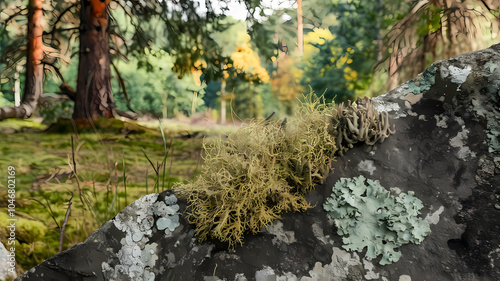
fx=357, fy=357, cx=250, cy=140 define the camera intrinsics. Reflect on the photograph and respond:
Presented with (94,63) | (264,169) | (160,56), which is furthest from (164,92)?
(264,169)

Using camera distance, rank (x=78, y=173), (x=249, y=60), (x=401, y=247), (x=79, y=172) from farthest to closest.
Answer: (x=249, y=60), (x=79, y=172), (x=78, y=173), (x=401, y=247)

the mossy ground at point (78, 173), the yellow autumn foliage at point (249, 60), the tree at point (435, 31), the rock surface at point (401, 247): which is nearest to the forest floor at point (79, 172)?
the mossy ground at point (78, 173)

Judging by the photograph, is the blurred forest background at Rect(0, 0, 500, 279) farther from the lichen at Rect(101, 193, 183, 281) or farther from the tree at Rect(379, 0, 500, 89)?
the lichen at Rect(101, 193, 183, 281)

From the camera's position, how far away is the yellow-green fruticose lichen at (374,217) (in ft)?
5.57

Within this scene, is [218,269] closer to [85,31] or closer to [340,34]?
[85,31]

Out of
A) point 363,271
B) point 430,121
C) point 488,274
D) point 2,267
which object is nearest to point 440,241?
point 488,274

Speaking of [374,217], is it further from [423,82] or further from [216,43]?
[216,43]

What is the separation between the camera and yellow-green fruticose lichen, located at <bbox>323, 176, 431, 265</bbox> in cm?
170

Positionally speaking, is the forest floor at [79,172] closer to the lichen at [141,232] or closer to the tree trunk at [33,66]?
the tree trunk at [33,66]

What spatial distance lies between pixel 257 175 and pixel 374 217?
617 mm

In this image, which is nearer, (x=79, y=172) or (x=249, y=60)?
(x=79, y=172)

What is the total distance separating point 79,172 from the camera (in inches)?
146

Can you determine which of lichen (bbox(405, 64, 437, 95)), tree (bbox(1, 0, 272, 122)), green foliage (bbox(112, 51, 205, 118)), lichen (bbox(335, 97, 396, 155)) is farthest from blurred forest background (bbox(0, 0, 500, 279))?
lichen (bbox(335, 97, 396, 155))

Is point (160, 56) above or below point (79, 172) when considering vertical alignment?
above
